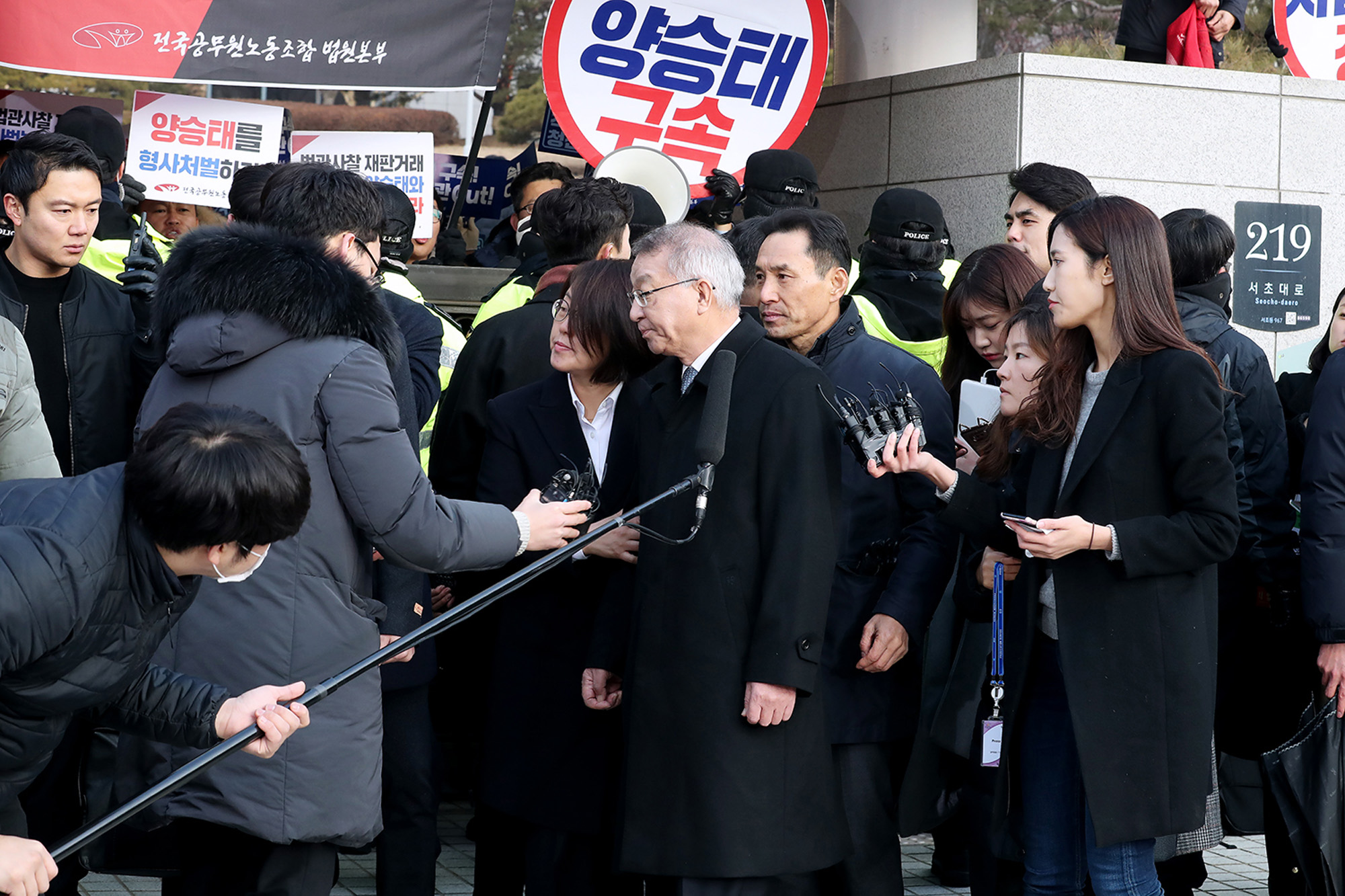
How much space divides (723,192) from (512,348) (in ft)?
8.58

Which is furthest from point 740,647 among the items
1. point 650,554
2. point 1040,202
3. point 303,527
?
point 1040,202

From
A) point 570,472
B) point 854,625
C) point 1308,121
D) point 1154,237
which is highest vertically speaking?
point 1308,121

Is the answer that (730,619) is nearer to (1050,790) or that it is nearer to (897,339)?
(1050,790)

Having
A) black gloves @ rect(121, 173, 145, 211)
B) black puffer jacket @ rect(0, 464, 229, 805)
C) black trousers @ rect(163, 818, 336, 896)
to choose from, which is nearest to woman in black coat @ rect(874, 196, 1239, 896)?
black trousers @ rect(163, 818, 336, 896)

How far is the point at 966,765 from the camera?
4.26 metres

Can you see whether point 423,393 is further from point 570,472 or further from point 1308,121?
point 1308,121

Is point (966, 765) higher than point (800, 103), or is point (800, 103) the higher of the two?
point (800, 103)

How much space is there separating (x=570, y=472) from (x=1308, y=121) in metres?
5.75

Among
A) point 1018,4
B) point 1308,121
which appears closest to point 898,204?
point 1308,121

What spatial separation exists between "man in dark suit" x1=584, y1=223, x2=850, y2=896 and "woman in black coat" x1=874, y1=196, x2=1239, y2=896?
0.32 metres

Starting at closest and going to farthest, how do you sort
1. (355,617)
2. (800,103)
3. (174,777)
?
(174,777)
(355,617)
(800,103)

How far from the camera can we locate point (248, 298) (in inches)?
124

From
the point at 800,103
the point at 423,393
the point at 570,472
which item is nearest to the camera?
the point at 570,472

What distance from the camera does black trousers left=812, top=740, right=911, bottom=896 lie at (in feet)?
12.8
